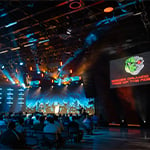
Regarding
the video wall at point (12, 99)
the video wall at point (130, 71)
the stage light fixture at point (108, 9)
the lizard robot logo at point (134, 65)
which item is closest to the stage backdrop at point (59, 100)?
the video wall at point (12, 99)

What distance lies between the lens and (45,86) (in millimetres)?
17766

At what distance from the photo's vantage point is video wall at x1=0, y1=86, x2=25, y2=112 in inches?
719

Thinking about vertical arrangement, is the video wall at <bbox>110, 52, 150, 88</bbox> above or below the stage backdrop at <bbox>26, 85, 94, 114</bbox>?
above

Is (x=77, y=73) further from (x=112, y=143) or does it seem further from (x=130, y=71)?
(x=112, y=143)

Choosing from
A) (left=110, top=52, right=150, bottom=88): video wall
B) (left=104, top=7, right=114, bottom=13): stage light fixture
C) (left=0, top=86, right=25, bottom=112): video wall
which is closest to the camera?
(left=104, top=7, right=114, bottom=13): stage light fixture

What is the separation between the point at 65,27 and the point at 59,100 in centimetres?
864

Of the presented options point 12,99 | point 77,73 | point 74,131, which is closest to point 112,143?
point 74,131

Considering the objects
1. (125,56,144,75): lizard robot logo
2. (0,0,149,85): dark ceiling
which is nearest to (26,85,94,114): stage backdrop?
(0,0,149,85): dark ceiling

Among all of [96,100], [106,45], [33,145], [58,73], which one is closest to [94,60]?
[106,45]

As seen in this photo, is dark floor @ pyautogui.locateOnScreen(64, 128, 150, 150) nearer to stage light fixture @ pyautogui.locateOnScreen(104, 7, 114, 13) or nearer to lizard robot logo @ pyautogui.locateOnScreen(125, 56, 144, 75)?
lizard robot logo @ pyautogui.locateOnScreen(125, 56, 144, 75)

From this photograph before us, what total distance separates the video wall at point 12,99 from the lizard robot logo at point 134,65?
11.8m

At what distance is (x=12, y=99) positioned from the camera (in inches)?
734

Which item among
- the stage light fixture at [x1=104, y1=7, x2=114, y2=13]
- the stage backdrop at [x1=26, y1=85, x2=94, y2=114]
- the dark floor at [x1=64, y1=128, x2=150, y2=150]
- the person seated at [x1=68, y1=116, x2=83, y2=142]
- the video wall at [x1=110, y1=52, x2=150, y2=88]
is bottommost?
the dark floor at [x1=64, y1=128, x2=150, y2=150]

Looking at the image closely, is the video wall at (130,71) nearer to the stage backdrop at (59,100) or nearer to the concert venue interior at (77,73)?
the concert venue interior at (77,73)
